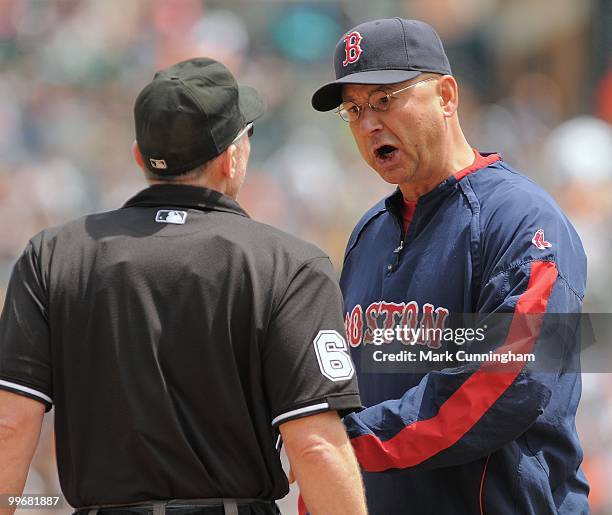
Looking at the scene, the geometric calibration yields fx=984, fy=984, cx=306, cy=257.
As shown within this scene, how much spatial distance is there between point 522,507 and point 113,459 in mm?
962

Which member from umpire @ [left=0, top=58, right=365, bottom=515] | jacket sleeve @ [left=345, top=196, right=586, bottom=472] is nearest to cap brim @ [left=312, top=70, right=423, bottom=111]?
jacket sleeve @ [left=345, top=196, right=586, bottom=472]

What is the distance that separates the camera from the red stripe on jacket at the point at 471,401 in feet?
7.19

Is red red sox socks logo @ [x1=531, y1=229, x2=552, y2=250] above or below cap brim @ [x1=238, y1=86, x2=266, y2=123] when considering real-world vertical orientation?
below

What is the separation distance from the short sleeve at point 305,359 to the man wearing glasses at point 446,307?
15.1 inches

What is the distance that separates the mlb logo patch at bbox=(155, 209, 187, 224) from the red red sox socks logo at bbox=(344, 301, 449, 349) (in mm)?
728

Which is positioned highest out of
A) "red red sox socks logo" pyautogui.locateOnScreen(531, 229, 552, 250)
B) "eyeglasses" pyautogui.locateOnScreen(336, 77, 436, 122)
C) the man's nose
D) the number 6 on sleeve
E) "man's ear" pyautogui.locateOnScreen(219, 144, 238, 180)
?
"eyeglasses" pyautogui.locateOnScreen(336, 77, 436, 122)

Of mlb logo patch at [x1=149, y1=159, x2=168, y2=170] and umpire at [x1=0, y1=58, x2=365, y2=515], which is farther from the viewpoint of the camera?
mlb logo patch at [x1=149, y1=159, x2=168, y2=170]

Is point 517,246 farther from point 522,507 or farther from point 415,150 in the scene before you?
point 522,507

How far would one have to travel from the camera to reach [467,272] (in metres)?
2.35

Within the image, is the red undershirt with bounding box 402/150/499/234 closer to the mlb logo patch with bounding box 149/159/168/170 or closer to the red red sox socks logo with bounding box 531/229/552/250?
the red red sox socks logo with bounding box 531/229/552/250

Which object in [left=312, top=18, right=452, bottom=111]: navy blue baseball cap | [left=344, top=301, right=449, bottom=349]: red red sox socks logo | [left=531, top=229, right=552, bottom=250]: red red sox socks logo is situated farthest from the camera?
[left=312, top=18, right=452, bottom=111]: navy blue baseball cap

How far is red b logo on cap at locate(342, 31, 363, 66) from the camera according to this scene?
2559mm

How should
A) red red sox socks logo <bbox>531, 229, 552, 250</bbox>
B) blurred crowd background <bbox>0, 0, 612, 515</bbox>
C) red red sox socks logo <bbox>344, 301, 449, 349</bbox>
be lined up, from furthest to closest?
1. blurred crowd background <bbox>0, 0, 612, 515</bbox>
2. red red sox socks logo <bbox>344, 301, 449, 349</bbox>
3. red red sox socks logo <bbox>531, 229, 552, 250</bbox>

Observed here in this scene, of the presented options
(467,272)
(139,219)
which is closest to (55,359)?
(139,219)
